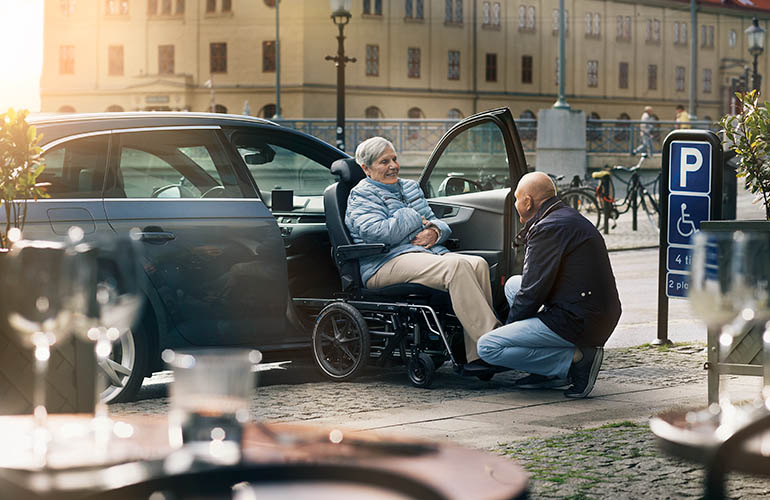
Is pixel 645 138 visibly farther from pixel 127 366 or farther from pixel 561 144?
pixel 127 366

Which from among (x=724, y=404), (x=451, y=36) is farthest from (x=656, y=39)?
(x=724, y=404)

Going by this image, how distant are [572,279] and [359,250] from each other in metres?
1.37

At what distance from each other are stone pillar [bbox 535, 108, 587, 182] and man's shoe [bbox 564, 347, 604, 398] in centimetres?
2699

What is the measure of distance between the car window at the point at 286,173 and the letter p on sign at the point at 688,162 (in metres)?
2.61

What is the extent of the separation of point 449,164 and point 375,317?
2.00 meters

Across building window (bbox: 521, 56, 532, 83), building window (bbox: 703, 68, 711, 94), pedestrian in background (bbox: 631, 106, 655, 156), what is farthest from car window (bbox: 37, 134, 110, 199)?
building window (bbox: 703, 68, 711, 94)

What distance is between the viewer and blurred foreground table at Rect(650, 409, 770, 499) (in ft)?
7.38

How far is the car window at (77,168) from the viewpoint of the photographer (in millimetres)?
7301

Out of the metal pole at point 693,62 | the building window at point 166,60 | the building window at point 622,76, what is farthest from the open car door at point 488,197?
the building window at point 622,76

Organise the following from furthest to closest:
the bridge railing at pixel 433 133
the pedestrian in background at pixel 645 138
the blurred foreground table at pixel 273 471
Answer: the pedestrian in background at pixel 645 138 → the bridge railing at pixel 433 133 → the blurred foreground table at pixel 273 471

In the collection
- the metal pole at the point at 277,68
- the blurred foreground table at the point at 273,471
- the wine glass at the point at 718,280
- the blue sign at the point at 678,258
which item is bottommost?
the blue sign at the point at 678,258

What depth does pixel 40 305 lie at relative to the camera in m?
2.52

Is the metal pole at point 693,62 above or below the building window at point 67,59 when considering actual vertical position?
below

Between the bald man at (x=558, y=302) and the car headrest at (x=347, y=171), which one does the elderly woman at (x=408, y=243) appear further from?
the bald man at (x=558, y=302)
